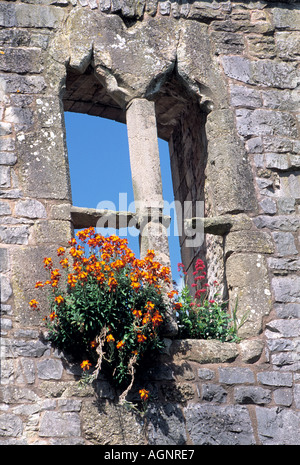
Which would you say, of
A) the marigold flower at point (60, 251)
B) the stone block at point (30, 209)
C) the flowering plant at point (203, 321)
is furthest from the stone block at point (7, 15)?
the flowering plant at point (203, 321)

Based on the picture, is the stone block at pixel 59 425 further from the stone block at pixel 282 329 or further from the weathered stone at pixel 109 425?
the stone block at pixel 282 329

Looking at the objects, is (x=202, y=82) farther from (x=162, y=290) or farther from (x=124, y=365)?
(x=124, y=365)

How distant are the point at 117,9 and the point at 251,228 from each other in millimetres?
1980

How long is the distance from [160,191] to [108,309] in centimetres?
118

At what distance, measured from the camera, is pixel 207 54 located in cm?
731

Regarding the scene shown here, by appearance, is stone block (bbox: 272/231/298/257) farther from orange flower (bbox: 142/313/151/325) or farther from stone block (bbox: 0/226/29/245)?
stone block (bbox: 0/226/29/245)

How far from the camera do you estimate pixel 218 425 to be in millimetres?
6121

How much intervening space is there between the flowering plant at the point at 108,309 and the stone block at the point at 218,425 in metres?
0.37

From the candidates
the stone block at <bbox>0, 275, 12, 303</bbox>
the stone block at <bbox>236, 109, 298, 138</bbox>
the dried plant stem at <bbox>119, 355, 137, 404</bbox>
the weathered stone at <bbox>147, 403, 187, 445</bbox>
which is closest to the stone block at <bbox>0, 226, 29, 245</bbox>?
the stone block at <bbox>0, 275, 12, 303</bbox>

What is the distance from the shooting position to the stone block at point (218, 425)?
6.06 meters

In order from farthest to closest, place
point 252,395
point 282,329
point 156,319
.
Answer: point 282,329, point 252,395, point 156,319

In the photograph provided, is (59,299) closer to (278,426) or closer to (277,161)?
(278,426)

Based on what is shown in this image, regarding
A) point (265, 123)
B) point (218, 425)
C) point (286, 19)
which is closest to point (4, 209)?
point (218, 425)

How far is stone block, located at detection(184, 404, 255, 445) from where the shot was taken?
606 cm
